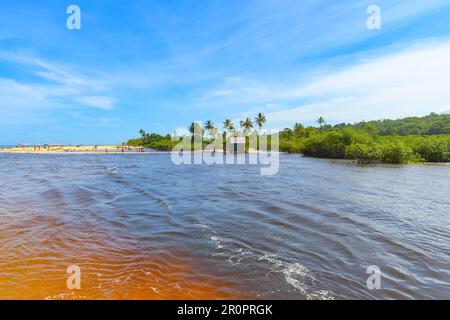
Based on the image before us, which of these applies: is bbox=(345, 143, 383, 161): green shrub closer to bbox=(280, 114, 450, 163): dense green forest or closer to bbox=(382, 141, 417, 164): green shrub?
bbox=(280, 114, 450, 163): dense green forest

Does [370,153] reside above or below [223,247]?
above

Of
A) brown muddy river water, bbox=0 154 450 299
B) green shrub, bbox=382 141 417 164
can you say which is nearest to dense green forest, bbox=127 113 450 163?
green shrub, bbox=382 141 417 164

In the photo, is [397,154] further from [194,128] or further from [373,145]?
[194,128]

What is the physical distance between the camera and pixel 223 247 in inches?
380

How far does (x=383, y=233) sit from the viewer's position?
11422 millimetres

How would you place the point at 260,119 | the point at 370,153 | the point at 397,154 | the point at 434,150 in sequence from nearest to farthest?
the point at 397,154 < the point at 370,153 < the point at 434,150 < the point at 260,119

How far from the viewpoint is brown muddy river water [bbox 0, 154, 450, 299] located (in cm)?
675

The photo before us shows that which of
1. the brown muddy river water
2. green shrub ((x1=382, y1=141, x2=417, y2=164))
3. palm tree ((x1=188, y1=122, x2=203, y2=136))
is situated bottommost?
the brown muddy river water

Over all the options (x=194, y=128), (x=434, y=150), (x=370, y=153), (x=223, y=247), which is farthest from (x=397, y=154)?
(x=194, y=128)

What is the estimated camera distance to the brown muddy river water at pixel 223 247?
675 cm
